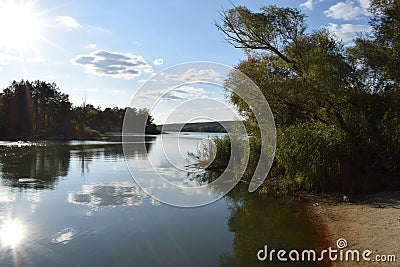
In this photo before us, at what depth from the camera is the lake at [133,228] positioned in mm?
6164

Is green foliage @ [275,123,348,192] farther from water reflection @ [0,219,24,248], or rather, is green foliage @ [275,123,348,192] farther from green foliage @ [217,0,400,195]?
water reflection @ [0,219,24,248]

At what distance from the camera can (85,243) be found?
22.3ft

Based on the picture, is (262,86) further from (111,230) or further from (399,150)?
(111,230)

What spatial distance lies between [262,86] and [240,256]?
8.15 metres

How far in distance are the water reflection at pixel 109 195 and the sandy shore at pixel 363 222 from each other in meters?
5.92

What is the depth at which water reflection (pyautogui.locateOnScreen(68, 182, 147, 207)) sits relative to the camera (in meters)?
10.5

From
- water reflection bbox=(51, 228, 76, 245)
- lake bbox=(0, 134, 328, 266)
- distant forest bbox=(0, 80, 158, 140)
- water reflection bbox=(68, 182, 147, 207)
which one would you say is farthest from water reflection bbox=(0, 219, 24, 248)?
distant forest bbox=(0, 80, 158, 140)

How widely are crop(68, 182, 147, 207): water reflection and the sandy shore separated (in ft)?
19.4

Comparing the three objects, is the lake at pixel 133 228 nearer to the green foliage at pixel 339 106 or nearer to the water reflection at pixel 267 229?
the water reflection at pixel 267 229

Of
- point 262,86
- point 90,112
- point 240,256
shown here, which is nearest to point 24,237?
point 240,256

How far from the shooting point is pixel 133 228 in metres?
7.95

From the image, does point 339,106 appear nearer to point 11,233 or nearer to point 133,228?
point 133,228

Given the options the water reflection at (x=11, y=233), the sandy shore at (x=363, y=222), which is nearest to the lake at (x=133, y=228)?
the water reflection at (x=11, y=233)

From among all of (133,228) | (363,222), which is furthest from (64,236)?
(363,222)
